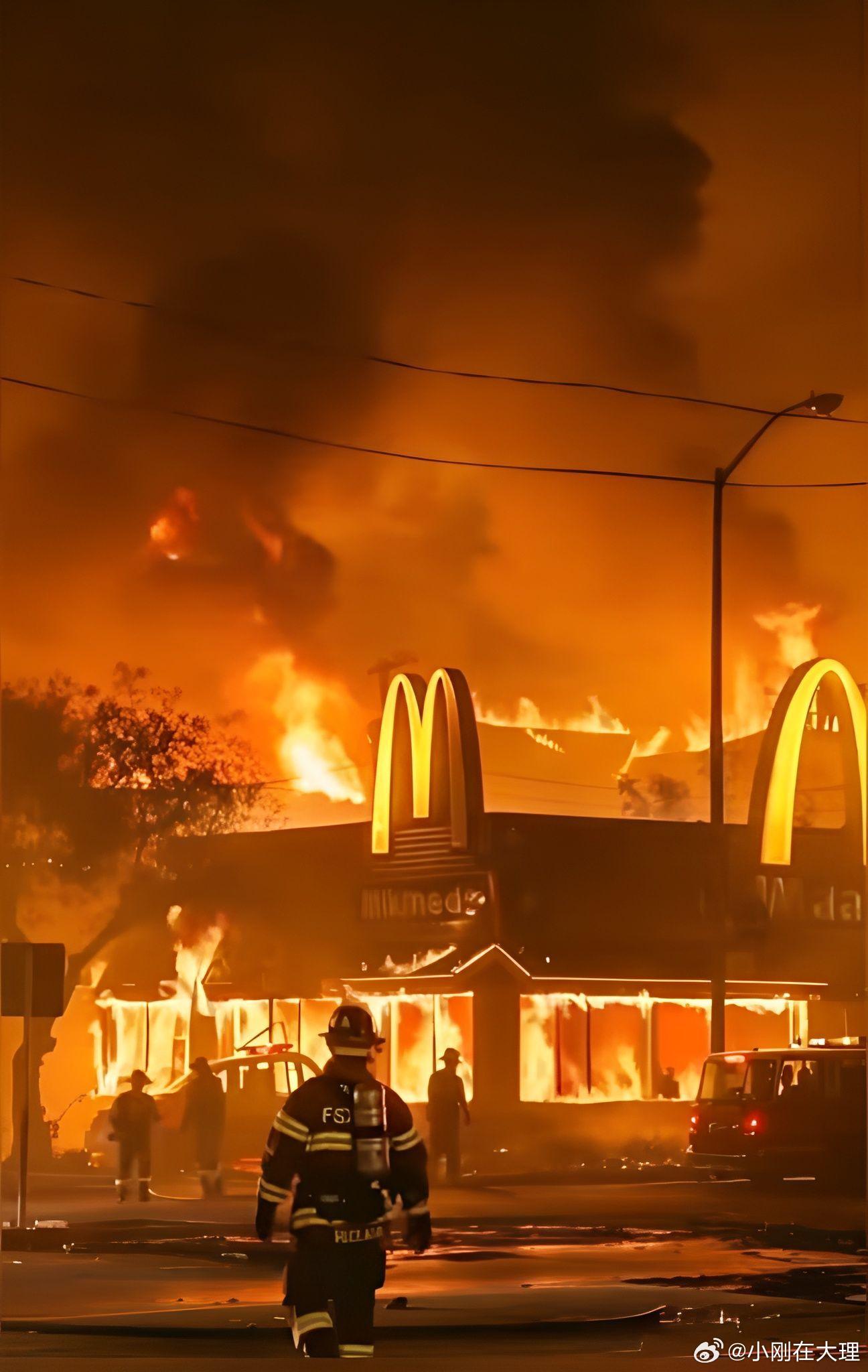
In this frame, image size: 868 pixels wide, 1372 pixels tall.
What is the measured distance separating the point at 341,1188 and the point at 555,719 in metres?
12.2

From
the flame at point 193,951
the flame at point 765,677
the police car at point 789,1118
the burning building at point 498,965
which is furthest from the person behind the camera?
the flame at point 193,951

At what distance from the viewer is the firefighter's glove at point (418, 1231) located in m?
9.53

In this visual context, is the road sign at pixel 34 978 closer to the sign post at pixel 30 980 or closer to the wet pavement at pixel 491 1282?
the sign post at pixel 30 980

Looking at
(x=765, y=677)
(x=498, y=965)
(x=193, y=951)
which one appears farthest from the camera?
(x=498, y=965)

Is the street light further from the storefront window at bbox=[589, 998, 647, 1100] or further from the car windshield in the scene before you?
the storefront window at bbox=[589, 998, 647, 1100]

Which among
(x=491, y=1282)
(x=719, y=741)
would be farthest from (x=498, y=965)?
(x=491, y=1282)

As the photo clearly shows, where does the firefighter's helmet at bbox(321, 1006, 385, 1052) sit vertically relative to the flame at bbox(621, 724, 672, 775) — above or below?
below

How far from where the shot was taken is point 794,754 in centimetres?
1772

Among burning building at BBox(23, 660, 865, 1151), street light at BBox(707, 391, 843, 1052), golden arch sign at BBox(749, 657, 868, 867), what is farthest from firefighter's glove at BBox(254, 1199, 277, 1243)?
burning building at BBox(23, 660, 865, 1151)

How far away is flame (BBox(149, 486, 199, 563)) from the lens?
17922 millimetres

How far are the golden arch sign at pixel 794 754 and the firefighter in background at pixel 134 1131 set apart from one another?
23.6 ft

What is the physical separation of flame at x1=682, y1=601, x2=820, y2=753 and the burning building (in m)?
1.92

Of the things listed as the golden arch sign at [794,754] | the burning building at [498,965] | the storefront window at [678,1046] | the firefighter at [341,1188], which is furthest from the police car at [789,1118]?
the firefighter at [341,1188]

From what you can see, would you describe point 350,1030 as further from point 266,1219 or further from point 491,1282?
point 491,1282
